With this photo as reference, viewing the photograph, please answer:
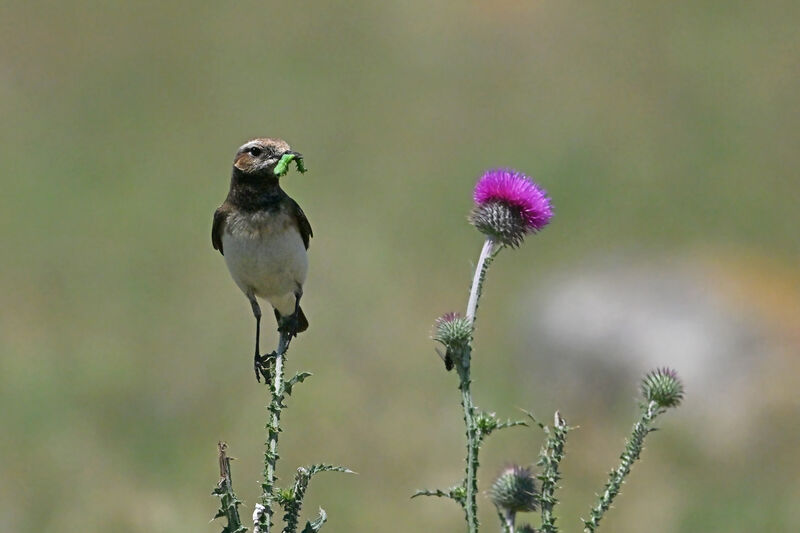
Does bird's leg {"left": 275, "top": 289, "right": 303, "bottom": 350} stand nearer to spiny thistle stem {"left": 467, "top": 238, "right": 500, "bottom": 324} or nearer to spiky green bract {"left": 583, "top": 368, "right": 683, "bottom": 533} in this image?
spiny thistle stem {"left": 467, "top": 238, "right": 500, "bottom": 324}

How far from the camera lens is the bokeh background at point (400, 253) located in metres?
13.6

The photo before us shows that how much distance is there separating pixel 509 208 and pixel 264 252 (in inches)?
66.5

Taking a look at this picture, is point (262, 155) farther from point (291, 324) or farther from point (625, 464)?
point (625, 464)

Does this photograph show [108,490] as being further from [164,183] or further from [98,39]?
[98,39]

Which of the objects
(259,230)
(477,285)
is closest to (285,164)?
(259,230)

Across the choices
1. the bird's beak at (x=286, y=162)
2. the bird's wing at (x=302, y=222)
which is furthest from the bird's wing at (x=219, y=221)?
the bird's beak at (x=286, y=162)

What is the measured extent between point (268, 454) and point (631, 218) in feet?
49.4

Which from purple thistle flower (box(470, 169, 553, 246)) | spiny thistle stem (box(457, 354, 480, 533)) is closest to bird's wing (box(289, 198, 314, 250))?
purple thistle flower (box(470, 169, 553, 246))

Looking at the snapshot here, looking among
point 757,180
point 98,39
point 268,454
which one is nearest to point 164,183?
point 98,39

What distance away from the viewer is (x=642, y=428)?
17.9 ft

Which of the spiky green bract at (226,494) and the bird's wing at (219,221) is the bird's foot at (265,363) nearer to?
the bird's wing at (219,221)

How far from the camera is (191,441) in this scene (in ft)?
45.0

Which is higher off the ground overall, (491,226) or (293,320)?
(293,320)

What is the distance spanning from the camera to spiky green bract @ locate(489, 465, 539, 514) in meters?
6.01
